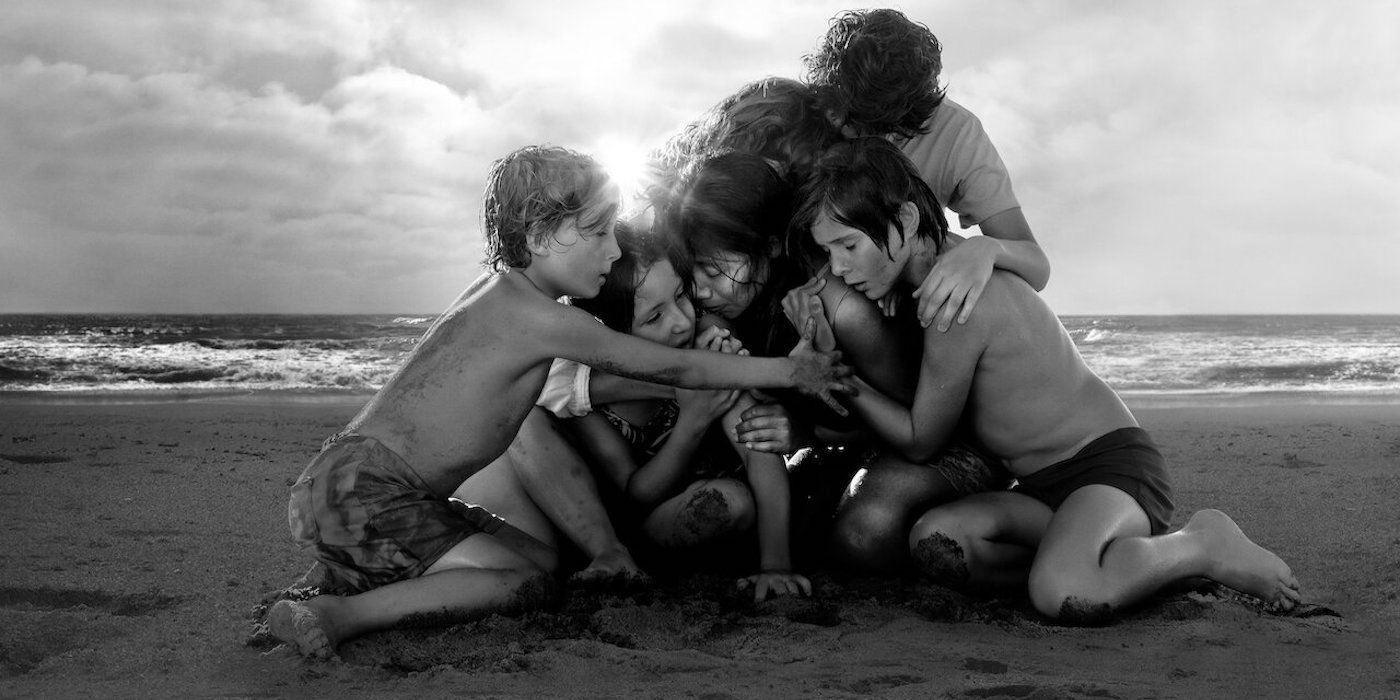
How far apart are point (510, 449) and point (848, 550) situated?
1085 millimetres

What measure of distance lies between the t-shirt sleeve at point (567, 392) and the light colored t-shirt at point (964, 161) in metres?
1.41

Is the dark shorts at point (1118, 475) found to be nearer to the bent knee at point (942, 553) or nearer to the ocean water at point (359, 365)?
the bent knee at point (942, 553)

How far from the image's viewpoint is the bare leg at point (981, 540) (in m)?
2.97

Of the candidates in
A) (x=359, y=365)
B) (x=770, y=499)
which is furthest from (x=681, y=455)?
(x=359, y=365)

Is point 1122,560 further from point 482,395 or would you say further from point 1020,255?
point 482,395

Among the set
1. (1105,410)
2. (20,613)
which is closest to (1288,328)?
(1105,410)

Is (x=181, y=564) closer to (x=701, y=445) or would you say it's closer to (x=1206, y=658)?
(x=701, y=445)

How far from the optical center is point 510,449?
3.32 metres

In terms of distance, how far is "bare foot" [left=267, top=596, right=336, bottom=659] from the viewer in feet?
8.18

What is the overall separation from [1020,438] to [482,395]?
157 centimetres

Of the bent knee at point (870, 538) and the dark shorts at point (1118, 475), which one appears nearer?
the dark shorts at point (1118, 475)

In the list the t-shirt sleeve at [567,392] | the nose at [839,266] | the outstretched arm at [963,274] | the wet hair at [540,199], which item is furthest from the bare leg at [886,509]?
the wet hair at [540,199]

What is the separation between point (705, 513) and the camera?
315 centimetres

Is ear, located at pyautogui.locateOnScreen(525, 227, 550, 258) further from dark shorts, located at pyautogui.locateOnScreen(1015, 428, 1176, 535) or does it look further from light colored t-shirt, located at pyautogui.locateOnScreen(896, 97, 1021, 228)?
dark shorts, located at pyautogui.locateOnScreen(1015, 428, 1176, 535)
